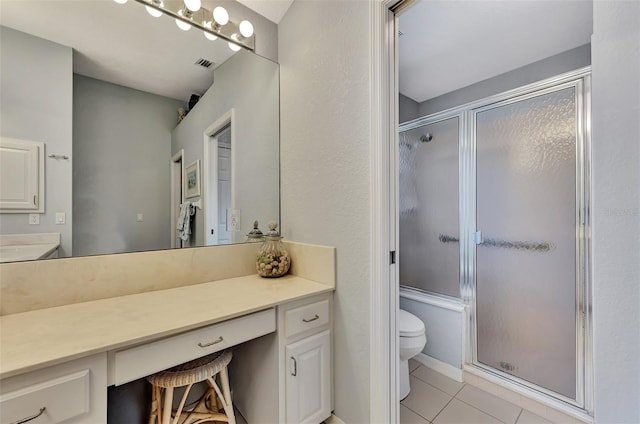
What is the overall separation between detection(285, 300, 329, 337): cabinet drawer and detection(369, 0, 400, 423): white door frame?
0.83 ft

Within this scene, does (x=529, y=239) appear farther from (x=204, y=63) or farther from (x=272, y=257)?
(x=204, y=63)

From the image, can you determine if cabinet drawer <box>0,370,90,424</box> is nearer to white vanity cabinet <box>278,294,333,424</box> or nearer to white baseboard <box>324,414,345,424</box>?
white vanity cabinet <box>278,294,333,424</box>

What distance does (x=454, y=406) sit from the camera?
158 cm

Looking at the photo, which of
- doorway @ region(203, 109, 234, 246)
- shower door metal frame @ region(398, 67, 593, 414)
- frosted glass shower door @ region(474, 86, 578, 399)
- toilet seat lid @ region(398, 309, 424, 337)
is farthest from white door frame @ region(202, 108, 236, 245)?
frosted glass shower door @ region(474, 86, 578, 399)

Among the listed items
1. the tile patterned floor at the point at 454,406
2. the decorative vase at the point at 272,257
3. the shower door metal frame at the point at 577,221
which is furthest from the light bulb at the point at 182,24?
the tile patterned floor at the point at 454,406

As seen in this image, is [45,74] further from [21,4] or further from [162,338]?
[162,338]

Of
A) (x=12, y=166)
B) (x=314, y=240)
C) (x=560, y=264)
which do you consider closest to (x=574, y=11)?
(x=560, y=264)

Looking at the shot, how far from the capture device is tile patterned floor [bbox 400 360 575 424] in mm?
1477

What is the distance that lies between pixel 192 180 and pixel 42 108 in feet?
2.03

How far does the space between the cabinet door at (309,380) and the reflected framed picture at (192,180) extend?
0.94m

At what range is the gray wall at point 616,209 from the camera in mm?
449

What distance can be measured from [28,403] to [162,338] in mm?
310

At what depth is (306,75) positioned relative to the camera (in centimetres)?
153

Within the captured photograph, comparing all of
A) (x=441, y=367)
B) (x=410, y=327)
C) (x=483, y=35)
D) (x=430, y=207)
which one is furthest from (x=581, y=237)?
(x=483, y=35)
